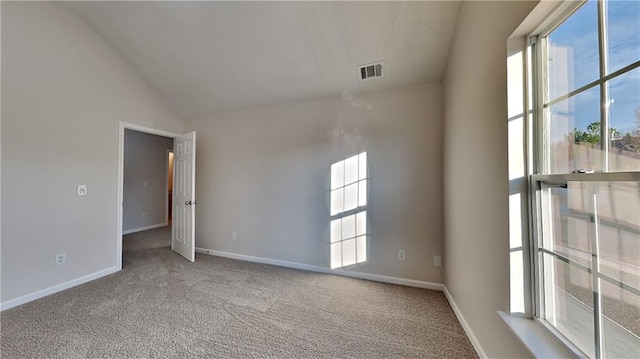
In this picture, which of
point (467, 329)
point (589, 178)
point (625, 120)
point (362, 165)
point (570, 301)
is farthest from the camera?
point (362, 165)

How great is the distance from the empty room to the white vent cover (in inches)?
1.1

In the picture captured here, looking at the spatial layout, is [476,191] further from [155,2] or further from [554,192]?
[155,2]

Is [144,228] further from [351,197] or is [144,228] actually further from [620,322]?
[620,322]

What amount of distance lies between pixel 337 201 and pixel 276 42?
1.99m

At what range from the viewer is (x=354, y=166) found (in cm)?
293

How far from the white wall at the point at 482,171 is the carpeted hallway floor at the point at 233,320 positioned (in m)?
0.42

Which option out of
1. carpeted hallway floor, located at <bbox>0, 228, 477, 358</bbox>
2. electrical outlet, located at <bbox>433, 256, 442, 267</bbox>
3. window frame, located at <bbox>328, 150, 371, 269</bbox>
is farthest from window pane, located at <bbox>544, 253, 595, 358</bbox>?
window frame, located at <bbox>328, 150, 371, 269</bbox>

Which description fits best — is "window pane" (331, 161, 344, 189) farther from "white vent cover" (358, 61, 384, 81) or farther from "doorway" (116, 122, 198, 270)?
"doorway" (116, 122, 198, 270)

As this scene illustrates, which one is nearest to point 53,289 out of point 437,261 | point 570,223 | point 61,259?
point 61,259

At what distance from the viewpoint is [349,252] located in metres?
2.95

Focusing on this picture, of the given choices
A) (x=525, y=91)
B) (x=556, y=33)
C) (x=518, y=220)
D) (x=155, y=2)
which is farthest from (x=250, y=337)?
(x=155, y=2)

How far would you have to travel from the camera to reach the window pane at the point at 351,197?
9.61 feet

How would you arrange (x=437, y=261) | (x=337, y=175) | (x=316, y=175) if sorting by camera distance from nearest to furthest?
(x=437, y=261)
(x=337, y=175)
(x=316, y=175)

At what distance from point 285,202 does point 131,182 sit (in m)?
4.41
